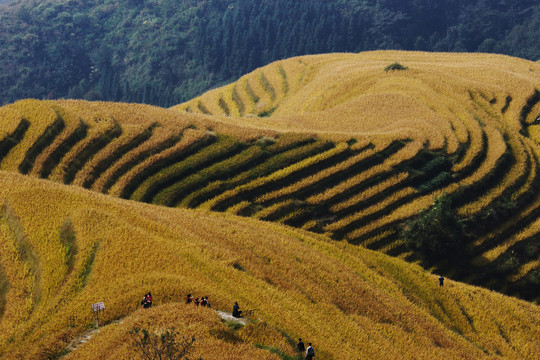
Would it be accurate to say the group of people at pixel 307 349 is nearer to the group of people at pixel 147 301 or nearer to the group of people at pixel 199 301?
the group of people at pixel 199 301

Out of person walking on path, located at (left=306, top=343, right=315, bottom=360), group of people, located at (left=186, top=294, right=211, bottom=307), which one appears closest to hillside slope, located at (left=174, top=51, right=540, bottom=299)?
group of people, located at (left=186, top=294, right=211, bottom=307)

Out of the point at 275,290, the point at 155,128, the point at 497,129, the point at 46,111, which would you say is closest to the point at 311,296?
the point at 275,290

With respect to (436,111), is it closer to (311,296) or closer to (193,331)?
(311,296)

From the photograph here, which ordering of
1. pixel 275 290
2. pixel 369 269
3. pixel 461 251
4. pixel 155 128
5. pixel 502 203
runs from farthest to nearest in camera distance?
pixel 155 128 → pixel 502 203 → pixel 461 251 → pixel 369 269 → pixel 275 290

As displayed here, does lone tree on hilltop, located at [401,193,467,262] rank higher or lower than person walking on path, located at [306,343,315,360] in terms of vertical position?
lower

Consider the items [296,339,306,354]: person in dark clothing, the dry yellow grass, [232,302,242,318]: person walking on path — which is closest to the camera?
[296,339,306,354]: person in dark clothing

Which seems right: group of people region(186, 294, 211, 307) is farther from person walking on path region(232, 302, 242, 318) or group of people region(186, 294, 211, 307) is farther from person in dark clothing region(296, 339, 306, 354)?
person in dark clothing region(296, 339, 306, 354)

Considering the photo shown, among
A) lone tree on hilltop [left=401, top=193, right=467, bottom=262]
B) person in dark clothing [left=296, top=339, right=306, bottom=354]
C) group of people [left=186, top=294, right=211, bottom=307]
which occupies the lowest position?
lone tree on hilltop [left=401, top=193, right=467, bottom=262]
